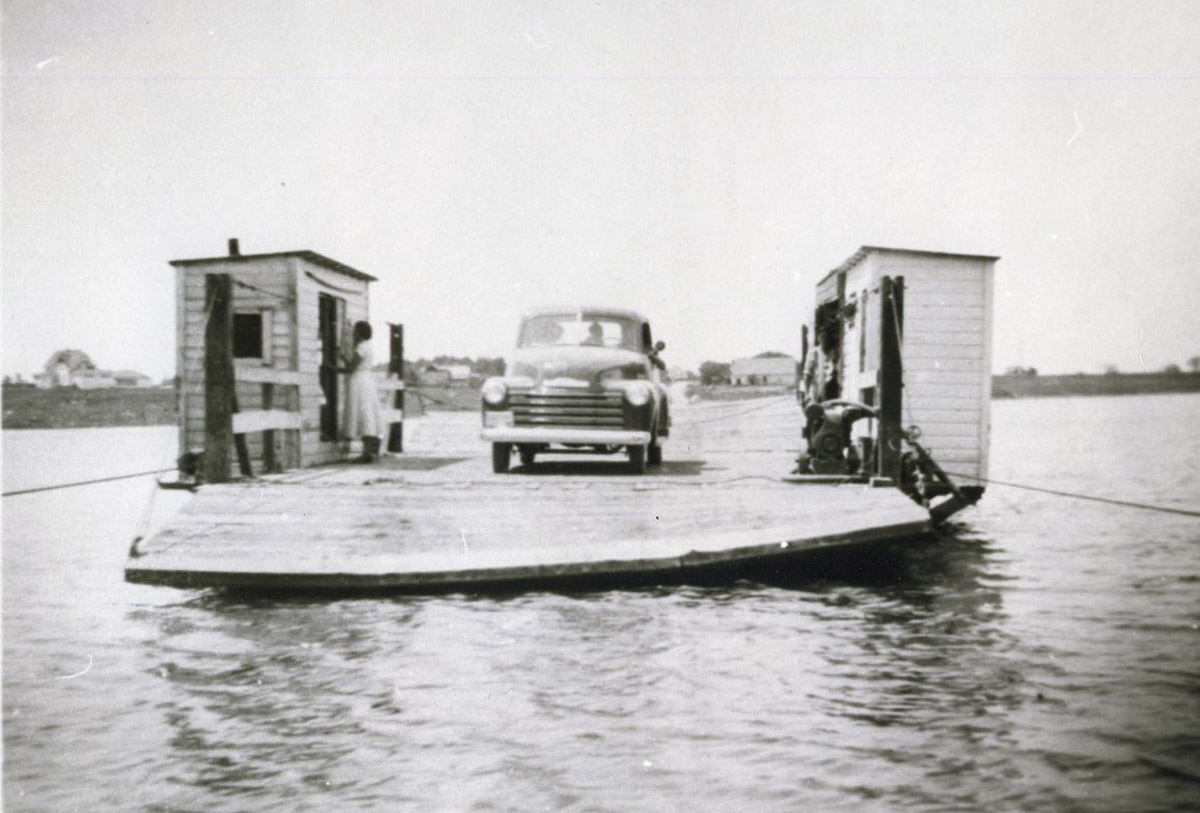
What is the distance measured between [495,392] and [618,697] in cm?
571

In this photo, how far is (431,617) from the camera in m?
6.76

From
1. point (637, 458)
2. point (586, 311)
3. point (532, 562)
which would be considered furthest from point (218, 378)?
point (586, 311)

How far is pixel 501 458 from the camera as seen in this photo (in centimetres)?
1065

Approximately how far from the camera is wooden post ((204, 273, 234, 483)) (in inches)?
305

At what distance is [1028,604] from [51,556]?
888 centimetres

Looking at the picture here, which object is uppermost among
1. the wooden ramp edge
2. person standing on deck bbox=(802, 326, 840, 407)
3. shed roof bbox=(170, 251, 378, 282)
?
shed roof bbox=(170, 251, 378, 282)

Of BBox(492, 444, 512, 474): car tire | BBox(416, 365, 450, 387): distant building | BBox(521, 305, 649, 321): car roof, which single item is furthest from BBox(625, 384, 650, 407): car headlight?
BBox(416, 365, 450, 387): distant building

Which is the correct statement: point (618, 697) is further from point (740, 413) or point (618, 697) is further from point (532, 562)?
point (740, 413)

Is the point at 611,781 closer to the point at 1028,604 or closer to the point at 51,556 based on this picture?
the point at 1028,604

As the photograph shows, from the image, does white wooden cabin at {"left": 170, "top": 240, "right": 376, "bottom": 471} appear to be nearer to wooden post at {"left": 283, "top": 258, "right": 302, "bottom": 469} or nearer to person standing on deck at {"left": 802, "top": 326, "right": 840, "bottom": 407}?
wooden post at {"left": 283, "top": 258, "right": 302, "bottom": 469}

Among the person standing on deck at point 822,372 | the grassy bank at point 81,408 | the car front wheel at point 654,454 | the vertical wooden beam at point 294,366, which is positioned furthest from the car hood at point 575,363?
the grassy bank at point 81,408

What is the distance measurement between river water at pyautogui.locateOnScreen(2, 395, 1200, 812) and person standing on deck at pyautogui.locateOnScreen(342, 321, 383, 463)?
3430 millimetres

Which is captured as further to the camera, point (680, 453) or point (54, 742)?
point (680, 453)

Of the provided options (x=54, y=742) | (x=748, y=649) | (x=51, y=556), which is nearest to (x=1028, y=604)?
(x=748, y=649)
